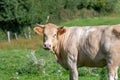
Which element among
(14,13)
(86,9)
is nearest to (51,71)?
(14,13)

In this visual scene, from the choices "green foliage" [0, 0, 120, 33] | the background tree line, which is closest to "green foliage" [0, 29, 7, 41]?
the background tree line

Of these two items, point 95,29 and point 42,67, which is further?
point 42,67

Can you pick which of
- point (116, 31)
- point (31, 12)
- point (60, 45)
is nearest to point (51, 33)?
point (60, 45)

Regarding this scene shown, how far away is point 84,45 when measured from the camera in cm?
1132

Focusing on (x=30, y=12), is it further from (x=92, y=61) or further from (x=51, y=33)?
(x=92, y=61)

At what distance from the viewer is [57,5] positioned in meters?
65.7

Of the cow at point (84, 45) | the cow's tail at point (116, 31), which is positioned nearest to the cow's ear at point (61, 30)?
the cow at point (84, 45)

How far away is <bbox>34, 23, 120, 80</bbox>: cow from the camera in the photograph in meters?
10.8

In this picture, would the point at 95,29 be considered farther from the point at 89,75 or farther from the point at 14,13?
the point at 14,13

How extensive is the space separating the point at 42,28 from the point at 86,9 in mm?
66015

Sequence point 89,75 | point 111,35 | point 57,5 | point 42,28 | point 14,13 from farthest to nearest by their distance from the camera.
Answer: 1. point 57,5
2. point 14,13
3. point 89,75
4. point 42,28
5. point 111,35

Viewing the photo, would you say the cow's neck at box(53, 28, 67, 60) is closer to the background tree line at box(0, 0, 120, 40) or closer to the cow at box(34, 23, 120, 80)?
the cow at box(34, 23, 120, 80)

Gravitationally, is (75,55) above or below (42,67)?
above

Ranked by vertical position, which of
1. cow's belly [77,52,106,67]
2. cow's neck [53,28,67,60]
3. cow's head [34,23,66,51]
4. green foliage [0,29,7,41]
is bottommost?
green foliage [0,29,7,41]
